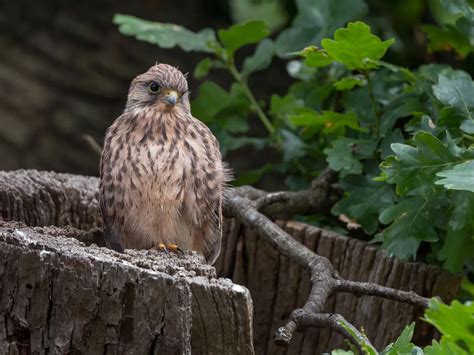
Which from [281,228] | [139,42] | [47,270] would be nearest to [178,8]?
[139,42]

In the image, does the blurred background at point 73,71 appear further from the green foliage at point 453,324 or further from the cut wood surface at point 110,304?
the green foliage at point 453,324

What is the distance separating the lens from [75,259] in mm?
2936

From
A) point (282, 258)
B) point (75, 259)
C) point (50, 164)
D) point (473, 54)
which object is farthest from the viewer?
point (50, 164)

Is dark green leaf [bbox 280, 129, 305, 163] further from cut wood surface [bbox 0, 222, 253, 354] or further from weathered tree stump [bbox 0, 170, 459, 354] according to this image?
cut wood surface [bbox 0, 222, 253, 354]

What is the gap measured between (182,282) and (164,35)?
6.54ft

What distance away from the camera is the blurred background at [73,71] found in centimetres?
756

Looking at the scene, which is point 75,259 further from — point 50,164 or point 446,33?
point 50,164

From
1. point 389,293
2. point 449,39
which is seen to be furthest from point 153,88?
point 449,39

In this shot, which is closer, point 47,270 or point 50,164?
point 47,270

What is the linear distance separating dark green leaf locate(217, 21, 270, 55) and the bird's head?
528 mm

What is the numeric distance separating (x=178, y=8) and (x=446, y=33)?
328 cm

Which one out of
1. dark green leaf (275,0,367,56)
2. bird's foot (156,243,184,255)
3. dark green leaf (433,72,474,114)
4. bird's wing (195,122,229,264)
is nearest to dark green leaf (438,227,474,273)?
dark green leaf (433,72,474,114)

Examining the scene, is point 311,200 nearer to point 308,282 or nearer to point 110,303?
point 308,282

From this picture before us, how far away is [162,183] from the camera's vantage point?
12.8 ft
